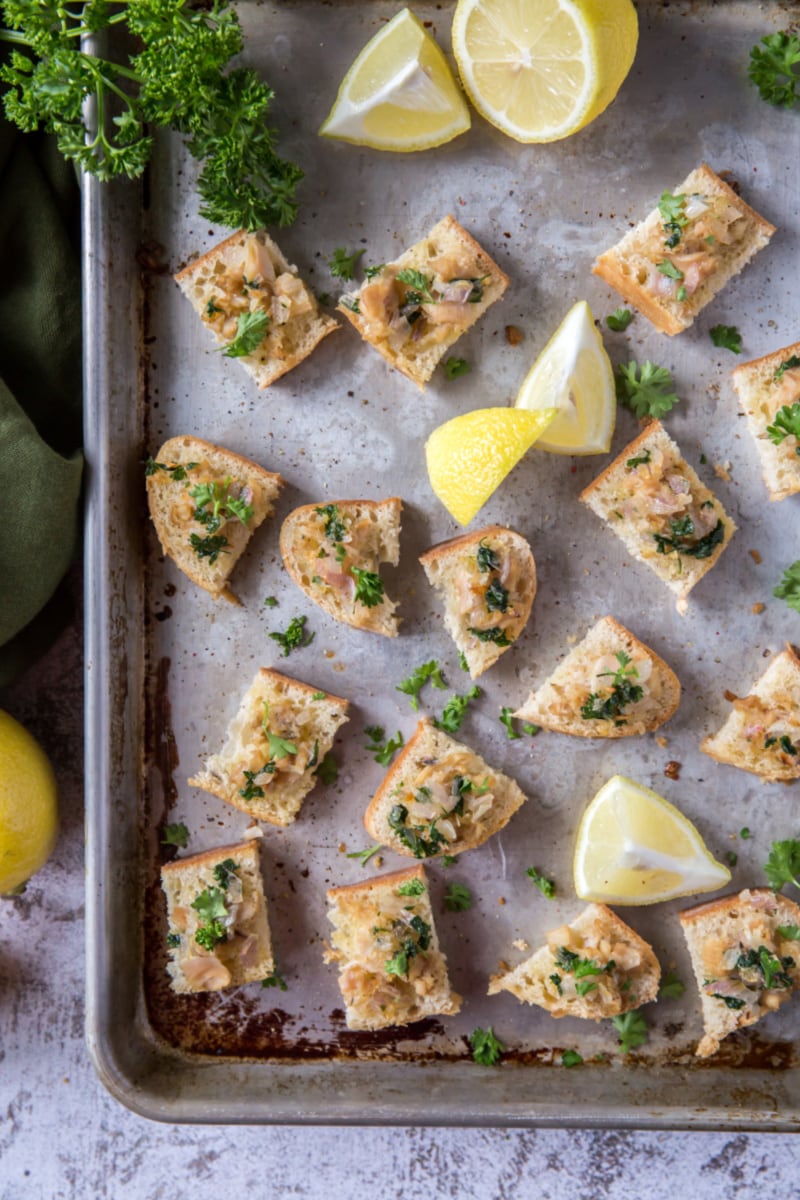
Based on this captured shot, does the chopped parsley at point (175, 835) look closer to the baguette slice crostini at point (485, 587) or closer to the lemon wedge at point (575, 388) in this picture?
the baguette slice crostini at point (485, 587)

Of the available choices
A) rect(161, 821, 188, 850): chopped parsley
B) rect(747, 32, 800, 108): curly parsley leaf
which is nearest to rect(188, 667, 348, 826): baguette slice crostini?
rect(161, 821, 188, 850): chopped parsley

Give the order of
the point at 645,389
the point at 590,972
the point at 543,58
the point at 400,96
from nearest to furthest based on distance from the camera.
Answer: the point at 543,58 → the point at 400,96 → the point at 590,972 → the point at 645,389

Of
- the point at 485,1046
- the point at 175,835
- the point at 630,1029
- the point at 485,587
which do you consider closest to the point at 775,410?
the point at 485,587

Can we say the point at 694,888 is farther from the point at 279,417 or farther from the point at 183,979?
the point at 279,417

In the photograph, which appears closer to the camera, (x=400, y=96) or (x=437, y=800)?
(x=400, y=96)

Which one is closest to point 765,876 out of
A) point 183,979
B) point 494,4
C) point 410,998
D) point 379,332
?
point 410,998

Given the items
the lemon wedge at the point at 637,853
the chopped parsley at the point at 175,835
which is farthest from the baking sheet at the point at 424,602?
the lemon wedge at the point at 637,853

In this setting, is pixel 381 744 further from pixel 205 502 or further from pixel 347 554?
pixel 205 502
